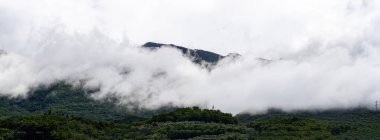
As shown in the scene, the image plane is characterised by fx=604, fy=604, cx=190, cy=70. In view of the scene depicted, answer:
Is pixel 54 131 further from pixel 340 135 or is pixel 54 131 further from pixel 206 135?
pixel 340 135

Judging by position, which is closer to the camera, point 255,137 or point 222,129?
point 255,137

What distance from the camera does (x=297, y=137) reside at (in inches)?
7490

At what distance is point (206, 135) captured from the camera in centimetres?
18988

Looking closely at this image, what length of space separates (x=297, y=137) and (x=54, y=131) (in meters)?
78.7

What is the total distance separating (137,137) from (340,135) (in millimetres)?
66687

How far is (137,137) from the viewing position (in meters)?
193

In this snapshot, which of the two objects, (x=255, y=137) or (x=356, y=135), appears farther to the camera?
(x=356, y=135)

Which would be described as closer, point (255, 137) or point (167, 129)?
point (255, 137)

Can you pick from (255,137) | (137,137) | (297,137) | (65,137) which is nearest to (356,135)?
(297,137)

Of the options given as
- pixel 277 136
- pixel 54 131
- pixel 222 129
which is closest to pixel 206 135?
pixel 222 129

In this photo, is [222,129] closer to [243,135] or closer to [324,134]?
[243,135]

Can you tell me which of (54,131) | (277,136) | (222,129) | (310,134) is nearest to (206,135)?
(222,129)

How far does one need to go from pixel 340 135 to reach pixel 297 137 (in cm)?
1817

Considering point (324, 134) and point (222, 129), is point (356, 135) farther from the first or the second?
point (222, 129)
